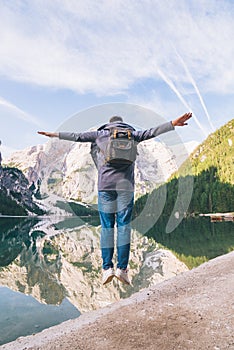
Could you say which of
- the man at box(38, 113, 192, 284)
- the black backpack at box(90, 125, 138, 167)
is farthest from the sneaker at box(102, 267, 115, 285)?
the black backpack at box(90, 125, 138, 167)

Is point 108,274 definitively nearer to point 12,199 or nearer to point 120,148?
point 120,148

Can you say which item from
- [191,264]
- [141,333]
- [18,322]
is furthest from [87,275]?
[191,264]

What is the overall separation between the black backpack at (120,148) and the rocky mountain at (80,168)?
2.20 ft

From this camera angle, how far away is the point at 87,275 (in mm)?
9344

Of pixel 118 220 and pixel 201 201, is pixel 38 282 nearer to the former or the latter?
pixel 118 220

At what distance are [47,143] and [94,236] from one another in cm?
225

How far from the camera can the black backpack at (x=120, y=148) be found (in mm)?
4105

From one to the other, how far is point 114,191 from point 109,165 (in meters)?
0.34

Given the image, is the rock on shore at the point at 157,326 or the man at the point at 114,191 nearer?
the man at the point at 114,191

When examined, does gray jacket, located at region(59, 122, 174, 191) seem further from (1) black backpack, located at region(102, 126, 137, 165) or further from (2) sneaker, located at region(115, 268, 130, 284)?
(2) sneaker, located at region(115, 268, 130, 284)

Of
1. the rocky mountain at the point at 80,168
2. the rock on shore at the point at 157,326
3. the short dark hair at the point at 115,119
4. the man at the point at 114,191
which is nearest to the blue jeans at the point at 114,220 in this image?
the man at the point at 114,191

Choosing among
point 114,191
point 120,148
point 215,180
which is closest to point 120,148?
point 120,148

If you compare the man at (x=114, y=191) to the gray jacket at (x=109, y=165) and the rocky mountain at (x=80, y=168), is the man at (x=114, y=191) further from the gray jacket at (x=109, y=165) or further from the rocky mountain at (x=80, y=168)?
the rocky mountain at (x=80, y=168)

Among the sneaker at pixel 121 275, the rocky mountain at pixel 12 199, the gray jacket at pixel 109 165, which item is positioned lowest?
the sneaker at pixel 121 275
